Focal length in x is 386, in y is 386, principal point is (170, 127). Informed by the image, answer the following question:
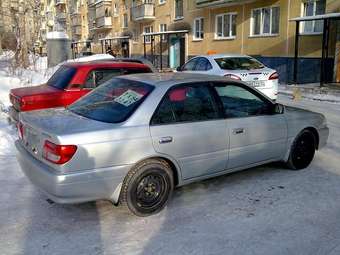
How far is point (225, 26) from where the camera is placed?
893 inches

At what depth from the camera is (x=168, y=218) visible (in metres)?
3.89

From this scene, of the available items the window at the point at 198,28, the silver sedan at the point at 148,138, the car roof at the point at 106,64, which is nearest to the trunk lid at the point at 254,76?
the car roof at the point at 106,64

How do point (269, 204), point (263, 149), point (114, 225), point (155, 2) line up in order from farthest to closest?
point (155, 2), point (263, 149), point (269, 204), point (114, 225)

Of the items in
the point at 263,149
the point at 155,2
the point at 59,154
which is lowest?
the point at 263,149

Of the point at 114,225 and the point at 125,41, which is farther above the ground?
the point at 125,41

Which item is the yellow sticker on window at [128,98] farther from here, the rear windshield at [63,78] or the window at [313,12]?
the window at [313,12]

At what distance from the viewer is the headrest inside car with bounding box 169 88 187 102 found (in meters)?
4.11

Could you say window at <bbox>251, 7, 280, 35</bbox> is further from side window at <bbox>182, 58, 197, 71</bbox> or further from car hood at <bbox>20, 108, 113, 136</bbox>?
car hood at <bbox>20, 108, 113, 136</bbox>

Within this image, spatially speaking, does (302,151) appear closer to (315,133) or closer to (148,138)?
(315,133)

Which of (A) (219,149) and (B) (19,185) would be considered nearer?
(A) (219,149)

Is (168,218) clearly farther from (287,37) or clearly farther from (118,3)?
(118,3)

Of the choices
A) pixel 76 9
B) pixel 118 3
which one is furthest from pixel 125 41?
pixel 76 9

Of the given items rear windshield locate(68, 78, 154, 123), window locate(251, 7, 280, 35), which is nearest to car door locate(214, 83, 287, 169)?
rear windshield locate(68, 78, 154, 123)

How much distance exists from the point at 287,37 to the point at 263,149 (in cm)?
1454
